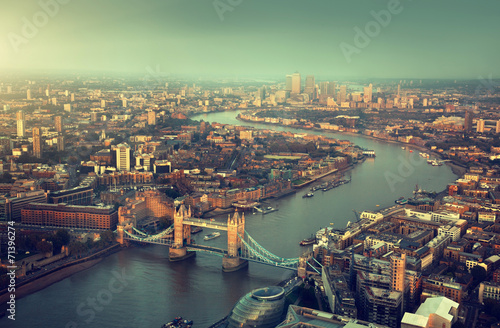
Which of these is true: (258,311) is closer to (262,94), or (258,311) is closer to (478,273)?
(478,273)

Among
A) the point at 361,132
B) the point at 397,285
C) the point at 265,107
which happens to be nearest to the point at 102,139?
the point at 361,132

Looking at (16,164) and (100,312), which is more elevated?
(16,164)

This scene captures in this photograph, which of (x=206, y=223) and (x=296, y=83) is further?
(x=296, y=83)

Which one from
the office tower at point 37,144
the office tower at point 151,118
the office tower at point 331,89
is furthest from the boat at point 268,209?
the office tower at point 331,89

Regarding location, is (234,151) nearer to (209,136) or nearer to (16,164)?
(209,136)

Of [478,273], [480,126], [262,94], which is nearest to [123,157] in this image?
[478,273]
